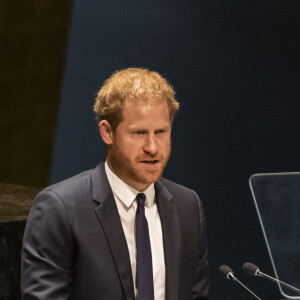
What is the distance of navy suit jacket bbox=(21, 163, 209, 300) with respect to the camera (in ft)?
3.82

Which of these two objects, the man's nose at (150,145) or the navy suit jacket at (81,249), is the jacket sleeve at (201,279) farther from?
the man's nose at (150,145)

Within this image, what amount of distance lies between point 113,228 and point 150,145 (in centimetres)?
21

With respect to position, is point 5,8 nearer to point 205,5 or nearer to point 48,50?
point 48,50

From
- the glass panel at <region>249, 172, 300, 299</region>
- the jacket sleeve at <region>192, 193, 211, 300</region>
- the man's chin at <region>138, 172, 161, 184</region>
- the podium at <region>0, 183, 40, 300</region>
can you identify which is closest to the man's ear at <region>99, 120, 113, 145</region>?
the man's chin at <region>138, 172, 161, 184</region>

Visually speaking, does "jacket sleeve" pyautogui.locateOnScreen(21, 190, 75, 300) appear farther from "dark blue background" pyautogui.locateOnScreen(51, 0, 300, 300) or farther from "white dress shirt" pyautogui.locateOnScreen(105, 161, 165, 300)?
"dark blue background" pyautogui.locateOnScreen(51, 0, 300, 300)

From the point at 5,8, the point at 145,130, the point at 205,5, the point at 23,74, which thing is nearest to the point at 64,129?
the point at 23,74

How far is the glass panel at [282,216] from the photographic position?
2113mm

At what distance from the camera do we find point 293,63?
2830 millimetres

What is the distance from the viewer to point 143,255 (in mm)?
1226

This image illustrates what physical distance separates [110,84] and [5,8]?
1243 mm

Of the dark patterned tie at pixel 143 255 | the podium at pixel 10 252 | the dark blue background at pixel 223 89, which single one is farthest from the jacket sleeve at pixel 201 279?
the dark blue background at pixel 223 89

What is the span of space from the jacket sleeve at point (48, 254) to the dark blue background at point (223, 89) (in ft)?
3.84

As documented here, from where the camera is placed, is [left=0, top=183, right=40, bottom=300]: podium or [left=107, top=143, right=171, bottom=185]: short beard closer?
[left=107, top=143, right=171, bottom=185]: short beard

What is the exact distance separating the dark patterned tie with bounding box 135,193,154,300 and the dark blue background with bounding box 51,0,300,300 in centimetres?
113
